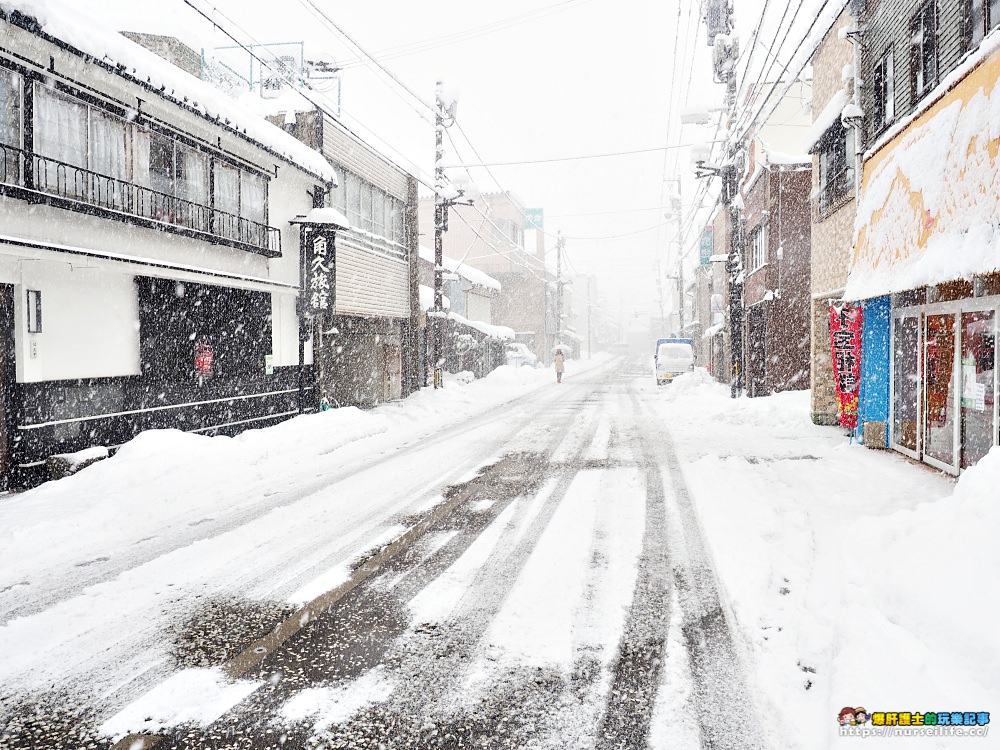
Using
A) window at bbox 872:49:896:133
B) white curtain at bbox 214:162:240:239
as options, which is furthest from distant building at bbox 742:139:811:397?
white curtain at bbox 214:162:240:239

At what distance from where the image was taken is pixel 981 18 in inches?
309

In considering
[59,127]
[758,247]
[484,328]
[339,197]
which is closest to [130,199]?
[59,127]

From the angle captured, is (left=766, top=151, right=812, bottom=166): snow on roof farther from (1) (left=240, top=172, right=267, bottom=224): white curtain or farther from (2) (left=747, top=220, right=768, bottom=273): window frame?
(1) (left=240, top=172, right=267, bottom=224): white curtain

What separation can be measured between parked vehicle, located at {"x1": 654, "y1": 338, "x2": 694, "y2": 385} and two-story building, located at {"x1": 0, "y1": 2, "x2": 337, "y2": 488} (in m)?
20.4

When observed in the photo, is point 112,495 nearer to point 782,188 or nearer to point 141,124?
point 141,124

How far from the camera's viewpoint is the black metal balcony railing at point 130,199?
8.64m

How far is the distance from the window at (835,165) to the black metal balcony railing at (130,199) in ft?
41.9

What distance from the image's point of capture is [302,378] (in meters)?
16.3

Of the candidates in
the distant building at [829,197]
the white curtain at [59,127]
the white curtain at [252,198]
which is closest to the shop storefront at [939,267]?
the distant building at [829,197]

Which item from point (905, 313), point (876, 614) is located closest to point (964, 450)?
point (905, 313)

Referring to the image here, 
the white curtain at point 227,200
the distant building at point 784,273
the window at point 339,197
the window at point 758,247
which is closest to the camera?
the white curtain at point 227,200

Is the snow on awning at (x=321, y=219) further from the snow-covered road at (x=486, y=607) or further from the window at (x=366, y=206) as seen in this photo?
the snow-covered road at (x=486, y=607)

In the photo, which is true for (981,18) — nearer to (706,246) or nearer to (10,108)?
(10,108)

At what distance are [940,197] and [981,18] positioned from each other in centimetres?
254
